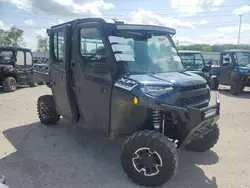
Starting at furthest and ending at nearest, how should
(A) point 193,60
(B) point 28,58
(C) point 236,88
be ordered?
(A) point 193,60 → (B) point 28,58 → (C) point 236,88

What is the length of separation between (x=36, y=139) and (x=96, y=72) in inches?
89.6

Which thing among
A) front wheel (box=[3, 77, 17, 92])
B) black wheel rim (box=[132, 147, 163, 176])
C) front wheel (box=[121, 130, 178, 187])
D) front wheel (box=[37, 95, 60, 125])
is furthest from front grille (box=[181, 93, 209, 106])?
front wheel (box=[3, 77, 17, 92])

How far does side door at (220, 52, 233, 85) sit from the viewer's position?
1184cm

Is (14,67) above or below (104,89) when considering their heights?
below

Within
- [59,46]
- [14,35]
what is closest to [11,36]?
[14,35]

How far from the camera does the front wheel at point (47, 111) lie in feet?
19.7

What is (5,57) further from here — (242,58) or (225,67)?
(242,58)

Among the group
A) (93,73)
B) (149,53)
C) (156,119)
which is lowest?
(156,119)

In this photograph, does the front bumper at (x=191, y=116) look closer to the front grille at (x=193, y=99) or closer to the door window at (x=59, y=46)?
the front grille at (x=193, y=99)

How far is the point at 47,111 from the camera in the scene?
19.9ft

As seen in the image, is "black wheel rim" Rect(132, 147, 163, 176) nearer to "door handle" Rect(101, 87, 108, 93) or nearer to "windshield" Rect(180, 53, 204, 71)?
"door handle" Rect(101, 87, 108, 93)

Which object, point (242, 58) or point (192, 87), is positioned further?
point (242, 58)

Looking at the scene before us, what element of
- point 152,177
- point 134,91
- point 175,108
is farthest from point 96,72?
point 152,177

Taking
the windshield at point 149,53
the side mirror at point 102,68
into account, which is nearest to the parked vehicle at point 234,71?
the windshield at point 149,53
